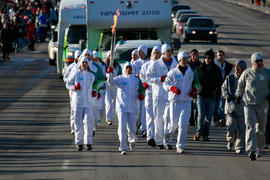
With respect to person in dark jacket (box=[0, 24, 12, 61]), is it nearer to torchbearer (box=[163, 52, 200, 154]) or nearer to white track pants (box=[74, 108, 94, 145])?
white track pants (box=[74, 108, 94, 145])

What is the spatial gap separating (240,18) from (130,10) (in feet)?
148

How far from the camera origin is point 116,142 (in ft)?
52.8

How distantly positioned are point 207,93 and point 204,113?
1.44 ft

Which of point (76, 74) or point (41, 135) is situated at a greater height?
point (76, 74)

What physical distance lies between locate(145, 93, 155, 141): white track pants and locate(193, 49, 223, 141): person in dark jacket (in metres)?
1.22

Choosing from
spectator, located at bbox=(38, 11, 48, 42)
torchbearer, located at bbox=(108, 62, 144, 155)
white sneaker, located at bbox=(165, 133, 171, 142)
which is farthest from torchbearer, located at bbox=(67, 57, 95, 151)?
spectator, located at bbox=(38, 11, 48, 42)

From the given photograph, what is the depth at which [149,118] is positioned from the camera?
15.6m

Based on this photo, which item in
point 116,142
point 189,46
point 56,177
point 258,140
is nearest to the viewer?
point 56,177

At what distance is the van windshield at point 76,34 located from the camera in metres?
28.6

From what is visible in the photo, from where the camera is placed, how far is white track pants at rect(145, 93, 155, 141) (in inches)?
609

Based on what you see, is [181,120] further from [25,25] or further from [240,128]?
[25,25]

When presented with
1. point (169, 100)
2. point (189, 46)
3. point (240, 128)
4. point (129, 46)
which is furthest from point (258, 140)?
point (189, 46)

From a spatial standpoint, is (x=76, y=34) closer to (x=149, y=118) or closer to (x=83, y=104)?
(x=149, y=118)

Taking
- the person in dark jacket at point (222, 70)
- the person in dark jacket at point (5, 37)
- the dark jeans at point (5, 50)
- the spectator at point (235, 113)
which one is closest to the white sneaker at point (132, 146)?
the spectator at point (235, 113)
